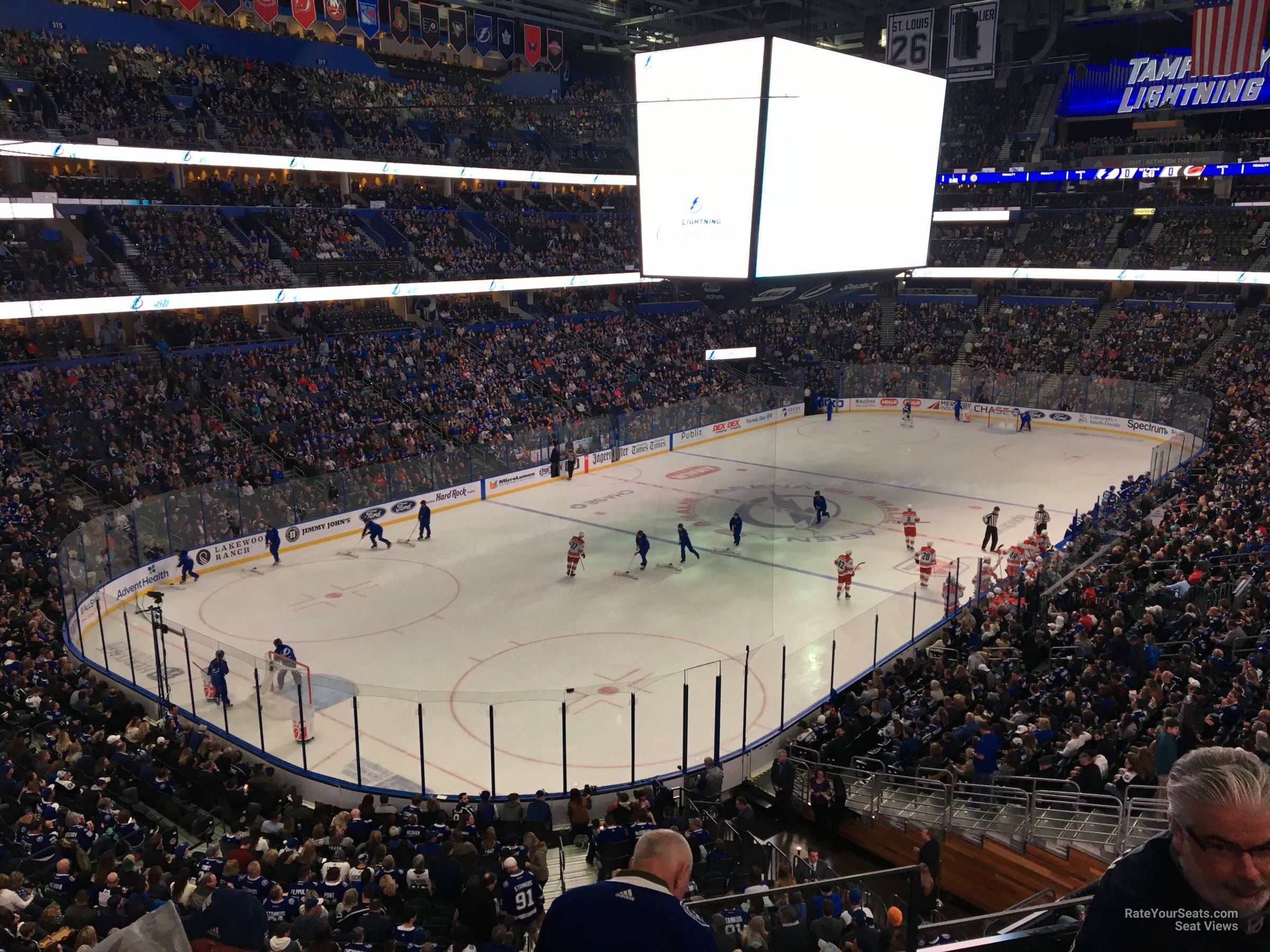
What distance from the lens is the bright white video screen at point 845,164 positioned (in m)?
15.3

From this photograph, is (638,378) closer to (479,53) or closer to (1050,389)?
(1050,389)

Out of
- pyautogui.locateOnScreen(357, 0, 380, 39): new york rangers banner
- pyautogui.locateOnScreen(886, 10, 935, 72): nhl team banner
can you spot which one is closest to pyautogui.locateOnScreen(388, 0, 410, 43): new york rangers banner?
pyautogui.locateOnScreen(357, 0, 380, 39): new york rangers banner

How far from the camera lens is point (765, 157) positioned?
15016 mm

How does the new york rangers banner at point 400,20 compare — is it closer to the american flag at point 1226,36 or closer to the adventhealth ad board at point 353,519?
the adventhealth ad board at point 353,519

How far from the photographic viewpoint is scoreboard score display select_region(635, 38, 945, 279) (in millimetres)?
14977

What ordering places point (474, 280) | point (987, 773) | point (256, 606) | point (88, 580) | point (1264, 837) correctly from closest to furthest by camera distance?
point (1264, 837) < point (987, 773) < point (88, 580) < point (256, 606) < point (474, 280)

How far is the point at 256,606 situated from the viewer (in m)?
20.6

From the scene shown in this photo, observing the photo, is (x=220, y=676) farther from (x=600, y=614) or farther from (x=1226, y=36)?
(x=1226, y=36)

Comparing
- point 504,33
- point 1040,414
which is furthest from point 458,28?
point 1040,414

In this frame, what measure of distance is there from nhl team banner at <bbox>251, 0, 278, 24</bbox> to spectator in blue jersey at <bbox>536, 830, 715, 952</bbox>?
42.9 meters

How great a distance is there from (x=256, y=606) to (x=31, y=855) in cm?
1109

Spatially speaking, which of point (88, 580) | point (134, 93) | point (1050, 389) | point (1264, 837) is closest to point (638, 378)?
point (1050, 389)

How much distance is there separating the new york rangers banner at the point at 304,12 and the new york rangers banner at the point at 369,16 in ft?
9.62

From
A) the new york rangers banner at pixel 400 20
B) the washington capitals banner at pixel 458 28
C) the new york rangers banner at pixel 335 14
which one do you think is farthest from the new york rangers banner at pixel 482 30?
the new york rangers banner at pixel 335 14
